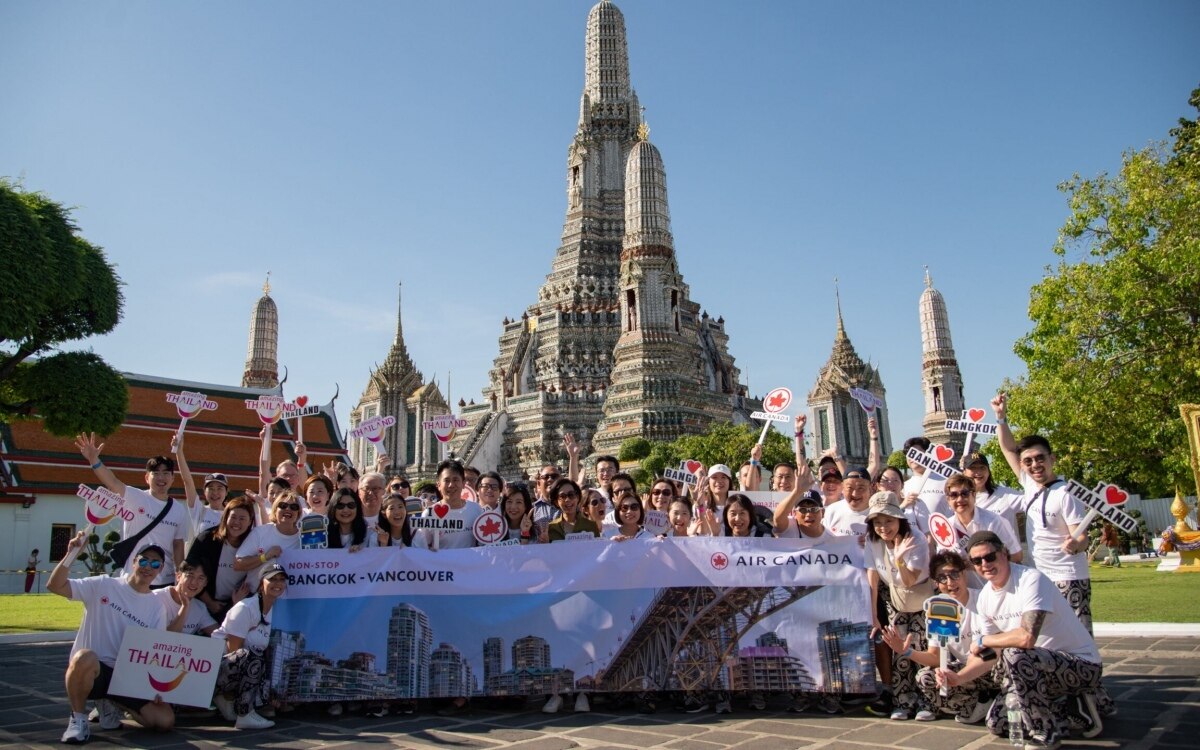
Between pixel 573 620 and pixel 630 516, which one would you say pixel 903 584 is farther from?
pixel 573 620

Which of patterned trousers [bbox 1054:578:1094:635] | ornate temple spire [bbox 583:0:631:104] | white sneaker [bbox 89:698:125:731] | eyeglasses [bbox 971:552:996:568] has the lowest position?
white sneaker [bbox 89:698:125:731]

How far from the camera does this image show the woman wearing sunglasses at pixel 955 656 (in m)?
5.29

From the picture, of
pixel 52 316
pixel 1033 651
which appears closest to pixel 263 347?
pixel 52 316

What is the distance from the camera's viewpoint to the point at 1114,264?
57.6 feet

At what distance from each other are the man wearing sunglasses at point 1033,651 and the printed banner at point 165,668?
492 cm

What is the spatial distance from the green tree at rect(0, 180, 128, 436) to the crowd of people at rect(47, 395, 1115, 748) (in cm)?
771

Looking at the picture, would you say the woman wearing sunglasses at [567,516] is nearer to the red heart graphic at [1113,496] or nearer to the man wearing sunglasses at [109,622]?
the man wearing sunglasses at [109,622]

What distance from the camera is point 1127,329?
690 inches

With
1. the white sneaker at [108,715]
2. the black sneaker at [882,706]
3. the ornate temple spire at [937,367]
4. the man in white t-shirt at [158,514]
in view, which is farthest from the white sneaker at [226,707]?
the ornate temple spire at [937,367]

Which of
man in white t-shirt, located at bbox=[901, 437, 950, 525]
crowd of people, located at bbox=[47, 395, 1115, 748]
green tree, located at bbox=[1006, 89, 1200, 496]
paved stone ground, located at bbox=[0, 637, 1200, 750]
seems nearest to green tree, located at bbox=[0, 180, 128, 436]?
crowd of people, located at bbox=[47, 395, 1115, 748]

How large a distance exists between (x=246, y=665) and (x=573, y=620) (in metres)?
2.38

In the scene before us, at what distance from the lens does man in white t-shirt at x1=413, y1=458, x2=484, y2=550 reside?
7.07 m

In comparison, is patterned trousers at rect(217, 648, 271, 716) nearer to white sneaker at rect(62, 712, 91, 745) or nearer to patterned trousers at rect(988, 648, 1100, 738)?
white sneaker at rect(62, 712, 91, 745)

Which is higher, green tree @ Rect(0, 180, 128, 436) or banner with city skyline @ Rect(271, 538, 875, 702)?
green tree @ Rect(0, 180, 128, 436)
